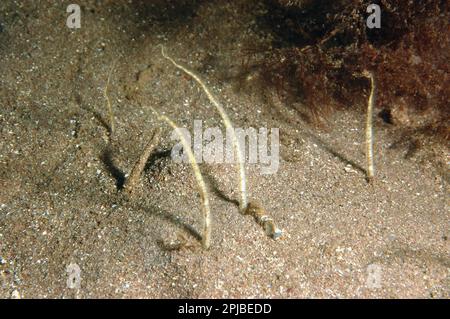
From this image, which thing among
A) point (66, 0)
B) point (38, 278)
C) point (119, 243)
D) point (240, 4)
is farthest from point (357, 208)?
point (66, 0)

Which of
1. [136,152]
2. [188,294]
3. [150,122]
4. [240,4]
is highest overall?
[240,4]

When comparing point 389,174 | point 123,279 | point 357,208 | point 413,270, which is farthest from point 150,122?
point 413,270

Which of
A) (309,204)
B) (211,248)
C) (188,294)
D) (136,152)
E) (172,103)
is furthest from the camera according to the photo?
(172,103)

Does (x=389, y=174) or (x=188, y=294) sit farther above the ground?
(x=389, y=174)

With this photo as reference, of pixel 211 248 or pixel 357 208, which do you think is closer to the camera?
pixel 211 248


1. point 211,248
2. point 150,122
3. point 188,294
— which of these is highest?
point 150,122

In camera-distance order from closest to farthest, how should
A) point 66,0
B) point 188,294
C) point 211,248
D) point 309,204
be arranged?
point 188,294 < point 211,248 < point 309,204 < point 66,0

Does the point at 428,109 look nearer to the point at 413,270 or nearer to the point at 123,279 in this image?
the point at 413,270

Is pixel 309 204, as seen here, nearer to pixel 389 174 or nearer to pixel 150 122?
pixel 389 174

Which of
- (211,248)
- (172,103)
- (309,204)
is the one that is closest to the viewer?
(211,248)
